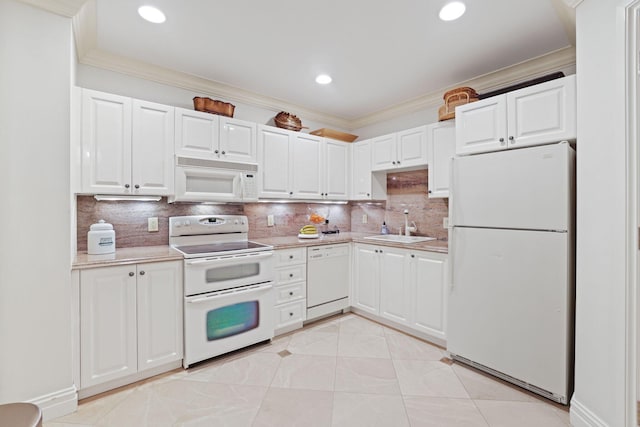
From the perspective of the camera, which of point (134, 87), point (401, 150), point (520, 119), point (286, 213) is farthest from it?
point (286, 213)

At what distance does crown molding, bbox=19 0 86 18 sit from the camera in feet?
5.48

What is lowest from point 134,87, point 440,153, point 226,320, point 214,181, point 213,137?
point 226,320

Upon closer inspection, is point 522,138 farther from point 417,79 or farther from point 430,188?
point 417,79

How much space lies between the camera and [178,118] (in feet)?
8.45

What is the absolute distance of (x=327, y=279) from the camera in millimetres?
3246

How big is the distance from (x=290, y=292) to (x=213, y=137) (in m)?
Result: 1.67

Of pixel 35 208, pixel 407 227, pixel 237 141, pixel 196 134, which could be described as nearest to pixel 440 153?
pixel 407 227

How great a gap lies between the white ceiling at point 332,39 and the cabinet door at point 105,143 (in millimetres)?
493

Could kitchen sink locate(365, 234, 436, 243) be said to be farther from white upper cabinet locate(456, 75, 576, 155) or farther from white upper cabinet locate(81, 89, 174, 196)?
white upper cabinet locate(81, 89, 174, 196)

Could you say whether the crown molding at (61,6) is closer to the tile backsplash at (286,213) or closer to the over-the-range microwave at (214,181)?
the over-the-range microwave at (214,181)

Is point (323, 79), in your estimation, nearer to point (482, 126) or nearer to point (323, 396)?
point (482, 126)

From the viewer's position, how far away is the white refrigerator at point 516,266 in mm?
1854

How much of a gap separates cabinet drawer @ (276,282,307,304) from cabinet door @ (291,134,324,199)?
3.37 ft

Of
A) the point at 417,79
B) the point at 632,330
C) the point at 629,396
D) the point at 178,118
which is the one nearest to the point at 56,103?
the point at 178,118
